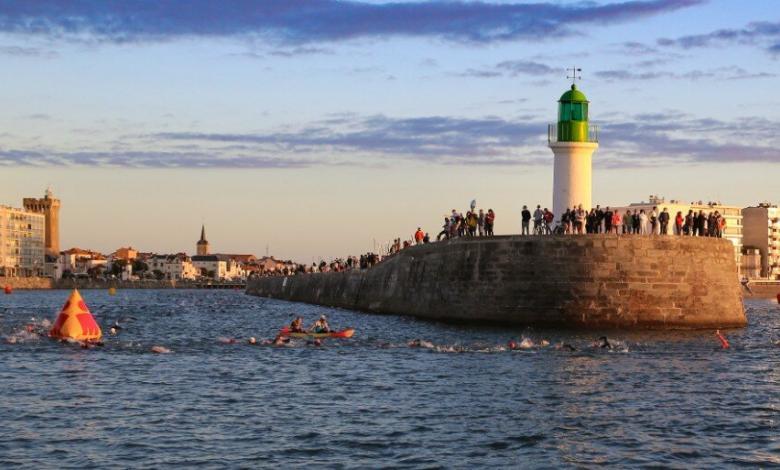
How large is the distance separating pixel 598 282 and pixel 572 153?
49.4ft

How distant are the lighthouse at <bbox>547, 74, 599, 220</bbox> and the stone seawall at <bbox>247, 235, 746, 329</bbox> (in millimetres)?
10373

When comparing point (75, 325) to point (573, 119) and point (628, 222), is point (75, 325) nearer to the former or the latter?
point (628, 222)

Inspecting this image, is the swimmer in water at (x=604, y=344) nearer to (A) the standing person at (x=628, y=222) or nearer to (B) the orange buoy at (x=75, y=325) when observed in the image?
(A) the standing person at (x=628, y=222)

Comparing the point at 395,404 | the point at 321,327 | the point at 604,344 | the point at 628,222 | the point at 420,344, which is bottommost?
the point at 395,404

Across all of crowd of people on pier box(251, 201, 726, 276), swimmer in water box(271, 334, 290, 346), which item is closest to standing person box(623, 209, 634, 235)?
crowd of people on pier box(251, 201, 726, 276)

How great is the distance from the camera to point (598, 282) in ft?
142

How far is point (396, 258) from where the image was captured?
59281mm

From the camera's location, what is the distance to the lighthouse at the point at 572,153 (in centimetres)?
5691

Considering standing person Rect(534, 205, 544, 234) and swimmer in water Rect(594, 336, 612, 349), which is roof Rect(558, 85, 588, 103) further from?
swimmer in water Rect(594, 336, 612, 349)

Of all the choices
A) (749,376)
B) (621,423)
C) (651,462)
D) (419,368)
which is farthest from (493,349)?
(651,462)

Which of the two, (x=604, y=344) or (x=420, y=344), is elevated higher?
(x=604, y=344)

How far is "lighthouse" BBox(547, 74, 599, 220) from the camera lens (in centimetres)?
5691

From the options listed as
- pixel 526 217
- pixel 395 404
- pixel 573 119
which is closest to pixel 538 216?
pixel 526 217

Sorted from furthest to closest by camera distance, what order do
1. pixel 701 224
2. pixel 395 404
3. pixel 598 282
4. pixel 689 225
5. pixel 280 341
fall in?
pixel 689 225 → pixel 701 224 → pixel 598 282 → pixel 280 341 → pixel 395 404
